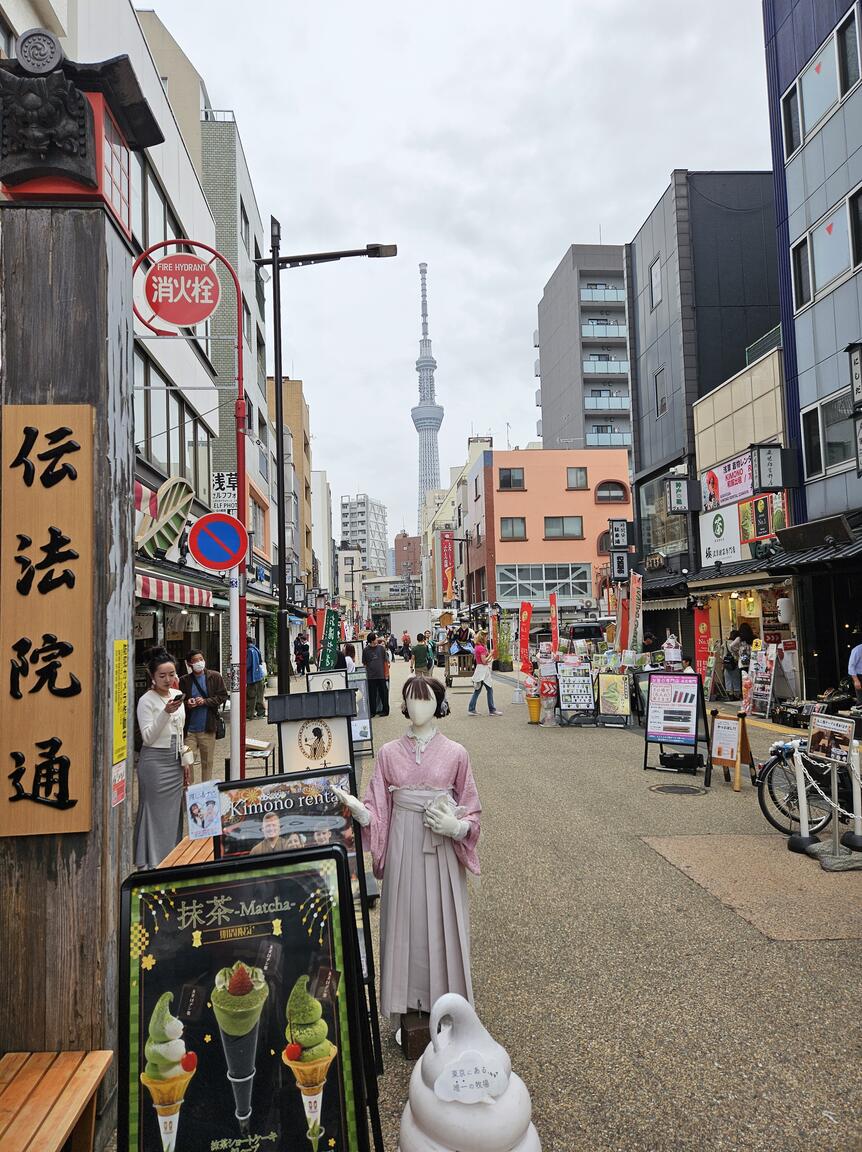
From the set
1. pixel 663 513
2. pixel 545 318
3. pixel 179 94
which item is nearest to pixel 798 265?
pixel 663 513

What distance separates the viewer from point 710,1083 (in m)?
3.63

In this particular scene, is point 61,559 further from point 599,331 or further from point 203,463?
point 599,331

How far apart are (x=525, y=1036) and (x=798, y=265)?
61.9 ft

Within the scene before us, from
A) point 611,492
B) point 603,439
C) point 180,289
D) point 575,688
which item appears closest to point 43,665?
point 180,289

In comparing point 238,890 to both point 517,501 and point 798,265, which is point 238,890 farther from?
point 517,501

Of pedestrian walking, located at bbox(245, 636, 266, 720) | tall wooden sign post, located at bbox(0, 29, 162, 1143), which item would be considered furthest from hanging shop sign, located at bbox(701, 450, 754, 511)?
tall wooden sign post, located at bbox(0, 29, 162, 1143)

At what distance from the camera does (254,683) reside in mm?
18906

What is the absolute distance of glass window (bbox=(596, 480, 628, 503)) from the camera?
192 feet

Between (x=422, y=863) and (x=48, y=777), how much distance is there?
180cm

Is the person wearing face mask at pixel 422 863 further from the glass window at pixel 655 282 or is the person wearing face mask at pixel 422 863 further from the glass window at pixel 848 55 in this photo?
the glass window at pixel 655 282

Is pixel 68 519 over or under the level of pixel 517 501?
under

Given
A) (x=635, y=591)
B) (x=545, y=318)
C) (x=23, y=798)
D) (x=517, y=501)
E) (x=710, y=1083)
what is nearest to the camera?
(x=23, y=798)

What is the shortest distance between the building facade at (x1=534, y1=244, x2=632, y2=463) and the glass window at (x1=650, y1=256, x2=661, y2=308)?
32810mm

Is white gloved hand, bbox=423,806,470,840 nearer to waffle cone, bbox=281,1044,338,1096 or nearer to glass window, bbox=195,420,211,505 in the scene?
waffle cone, bbox=281,1044,338,1096
